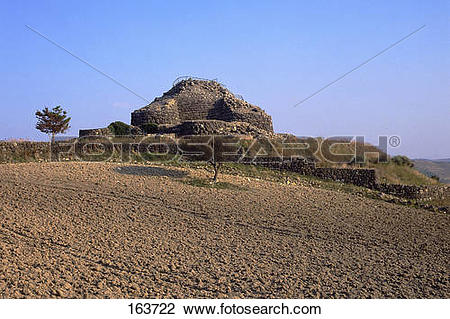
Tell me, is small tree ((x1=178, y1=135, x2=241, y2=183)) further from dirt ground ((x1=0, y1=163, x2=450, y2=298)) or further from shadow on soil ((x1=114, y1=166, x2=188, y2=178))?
dirt ground ((x1=0, y1=163, x2=450, y2=298))

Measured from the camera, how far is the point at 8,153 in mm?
16156

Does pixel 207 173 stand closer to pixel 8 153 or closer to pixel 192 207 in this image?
pixel 192 207

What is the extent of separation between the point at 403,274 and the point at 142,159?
12.8 metres

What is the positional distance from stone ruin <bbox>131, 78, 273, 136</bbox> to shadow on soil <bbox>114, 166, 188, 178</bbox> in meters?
11.6

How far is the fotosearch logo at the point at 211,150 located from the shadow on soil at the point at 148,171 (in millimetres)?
1336

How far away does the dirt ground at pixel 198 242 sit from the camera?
580cm

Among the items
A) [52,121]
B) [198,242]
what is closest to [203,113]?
[52,121]

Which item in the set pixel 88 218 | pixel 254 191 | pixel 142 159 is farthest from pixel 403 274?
pixel 142 159

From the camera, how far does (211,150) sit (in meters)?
15.2

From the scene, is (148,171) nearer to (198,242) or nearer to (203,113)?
(198,242)

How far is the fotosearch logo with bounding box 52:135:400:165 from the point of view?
17.3 m

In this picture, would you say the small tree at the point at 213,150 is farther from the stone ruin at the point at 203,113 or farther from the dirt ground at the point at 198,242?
the stone ruin at the point at 203,113

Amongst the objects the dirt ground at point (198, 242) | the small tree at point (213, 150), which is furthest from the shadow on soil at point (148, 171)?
the small tree at point (213, 150)

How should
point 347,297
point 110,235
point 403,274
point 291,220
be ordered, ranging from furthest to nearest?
point 291,220 → point 110,235 → point 403,274 → point 347,297
